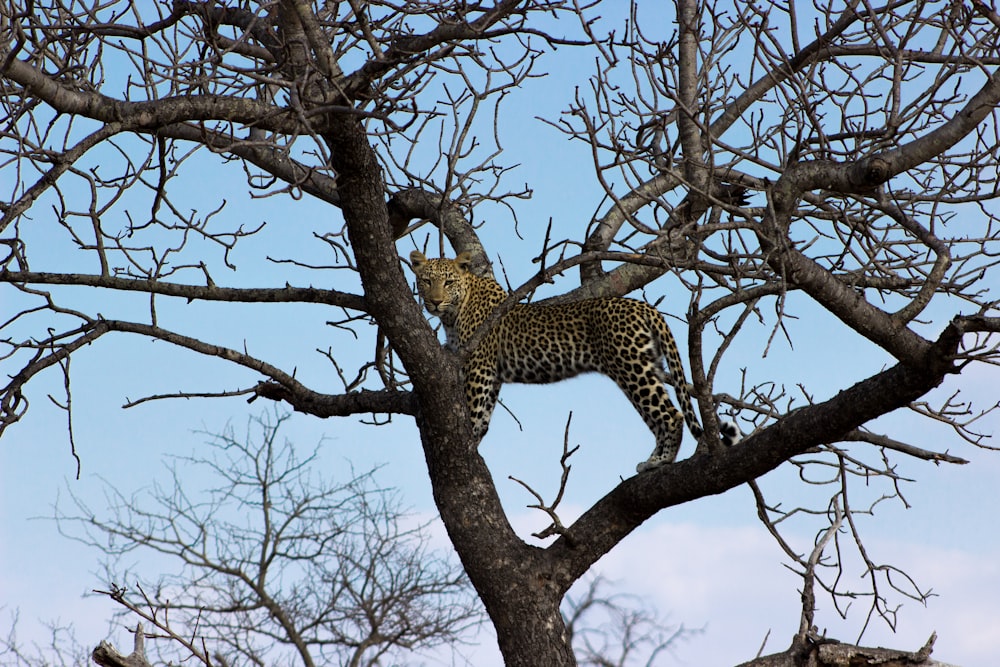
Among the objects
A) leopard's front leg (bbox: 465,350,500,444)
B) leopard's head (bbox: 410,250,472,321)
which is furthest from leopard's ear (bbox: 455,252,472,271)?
leopard's front leg (bbox: 465,350,500,444)

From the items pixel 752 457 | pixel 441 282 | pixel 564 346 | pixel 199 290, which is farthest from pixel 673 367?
pixel 199 290

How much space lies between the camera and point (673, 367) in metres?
7.07

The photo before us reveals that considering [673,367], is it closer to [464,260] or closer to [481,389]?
[481,389]

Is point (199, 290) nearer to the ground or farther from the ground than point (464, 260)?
nearer to the ground

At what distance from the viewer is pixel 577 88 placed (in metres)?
4.91

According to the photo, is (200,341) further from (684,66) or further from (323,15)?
(684,66)

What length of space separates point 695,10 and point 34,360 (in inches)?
184

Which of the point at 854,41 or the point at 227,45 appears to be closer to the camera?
the point at 227,45

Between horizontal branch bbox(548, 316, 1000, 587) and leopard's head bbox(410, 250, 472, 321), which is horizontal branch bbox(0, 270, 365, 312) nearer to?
horizontal branch bbox(548, 316, 1000, 587)

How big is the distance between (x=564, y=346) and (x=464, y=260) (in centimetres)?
119

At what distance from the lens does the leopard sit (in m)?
6.92

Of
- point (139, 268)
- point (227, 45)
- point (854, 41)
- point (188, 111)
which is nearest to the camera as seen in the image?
point (188, 111)

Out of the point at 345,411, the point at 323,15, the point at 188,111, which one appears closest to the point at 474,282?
the point at 345,411

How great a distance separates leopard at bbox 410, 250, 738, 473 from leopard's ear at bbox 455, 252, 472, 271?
0.01m
